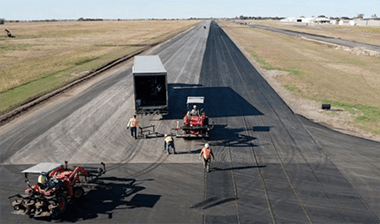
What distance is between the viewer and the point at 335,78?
41.6 meters

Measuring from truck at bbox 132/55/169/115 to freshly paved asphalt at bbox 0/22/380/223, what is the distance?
4.25 feet

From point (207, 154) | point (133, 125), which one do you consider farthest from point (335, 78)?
point (207, 154)

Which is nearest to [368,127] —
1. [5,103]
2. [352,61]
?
[5,103]

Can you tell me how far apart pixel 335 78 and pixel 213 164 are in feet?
99.4

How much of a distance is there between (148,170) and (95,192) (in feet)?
10.8

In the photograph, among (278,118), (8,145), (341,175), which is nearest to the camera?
(341,175)

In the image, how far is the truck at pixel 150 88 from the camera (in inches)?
978

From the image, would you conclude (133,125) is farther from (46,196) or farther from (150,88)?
(46,196)

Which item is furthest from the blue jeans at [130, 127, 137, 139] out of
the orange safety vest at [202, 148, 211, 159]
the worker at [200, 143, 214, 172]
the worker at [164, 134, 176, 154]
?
the orange safety vest at [202, 148, 211, 159]

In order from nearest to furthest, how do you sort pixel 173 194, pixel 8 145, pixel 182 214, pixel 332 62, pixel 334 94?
pixel 182 214 < pixel 173 194 < pixel 8 145 < pixel 334 94 < pixel 332 62

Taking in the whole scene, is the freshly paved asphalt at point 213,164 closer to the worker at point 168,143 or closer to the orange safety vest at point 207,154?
the worker at point 168,143

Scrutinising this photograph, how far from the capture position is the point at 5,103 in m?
30.6

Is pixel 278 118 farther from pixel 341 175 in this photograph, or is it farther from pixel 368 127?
pixel 341 175

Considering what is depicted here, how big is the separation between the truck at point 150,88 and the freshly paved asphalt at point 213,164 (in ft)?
4.25
